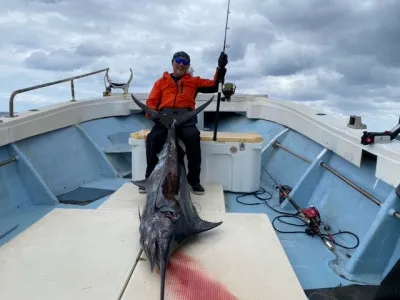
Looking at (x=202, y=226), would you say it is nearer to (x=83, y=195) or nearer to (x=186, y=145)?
(x=186, y=145)

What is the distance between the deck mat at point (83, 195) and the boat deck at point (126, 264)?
1.20 metres

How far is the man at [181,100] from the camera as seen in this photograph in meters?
3.94

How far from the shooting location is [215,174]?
437cm

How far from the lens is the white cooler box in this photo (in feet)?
14.1

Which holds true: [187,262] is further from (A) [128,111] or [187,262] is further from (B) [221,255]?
(A) [128,111]

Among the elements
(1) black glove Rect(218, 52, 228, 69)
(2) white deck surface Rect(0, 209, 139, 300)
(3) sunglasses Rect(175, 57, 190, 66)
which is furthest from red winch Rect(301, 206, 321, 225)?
(3) sunglasses Rect(175, 57, 190, 66)

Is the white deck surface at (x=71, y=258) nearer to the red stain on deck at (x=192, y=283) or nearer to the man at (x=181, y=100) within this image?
the red stain on deck at (x=192, y=283)

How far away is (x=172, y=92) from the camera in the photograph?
4.31 m

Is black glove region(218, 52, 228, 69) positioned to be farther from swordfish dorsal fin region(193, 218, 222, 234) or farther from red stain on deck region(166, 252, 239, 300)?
red stain on deck region(166, 252, 239, 300)

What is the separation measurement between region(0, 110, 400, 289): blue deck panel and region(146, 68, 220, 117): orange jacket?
1.31 meters

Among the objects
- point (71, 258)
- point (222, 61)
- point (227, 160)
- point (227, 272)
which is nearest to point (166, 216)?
point (227, 272)

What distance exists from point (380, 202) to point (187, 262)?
1729 mm

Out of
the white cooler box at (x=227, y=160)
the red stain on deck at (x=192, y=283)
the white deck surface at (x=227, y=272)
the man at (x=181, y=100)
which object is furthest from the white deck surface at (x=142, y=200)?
the red stain on deck at (x=192, y=283)

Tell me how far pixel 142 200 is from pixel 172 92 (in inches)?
58.0
